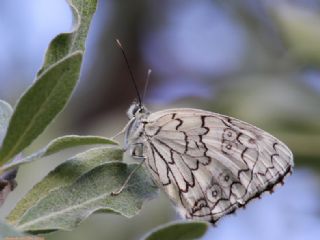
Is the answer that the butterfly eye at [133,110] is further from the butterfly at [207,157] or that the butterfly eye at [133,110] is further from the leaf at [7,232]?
the leaf at [7,232]

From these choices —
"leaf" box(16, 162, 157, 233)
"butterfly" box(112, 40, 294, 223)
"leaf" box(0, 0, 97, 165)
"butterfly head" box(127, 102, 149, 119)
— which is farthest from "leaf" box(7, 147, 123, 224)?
"butterfly head" box(127, 102, 149, 119)

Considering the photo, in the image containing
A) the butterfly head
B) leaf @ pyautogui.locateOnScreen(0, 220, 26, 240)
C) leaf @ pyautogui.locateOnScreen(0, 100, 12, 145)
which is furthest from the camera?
the butterfly head

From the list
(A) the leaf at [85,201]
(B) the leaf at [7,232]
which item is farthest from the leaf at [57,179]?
(B) the leaf at [7,232]

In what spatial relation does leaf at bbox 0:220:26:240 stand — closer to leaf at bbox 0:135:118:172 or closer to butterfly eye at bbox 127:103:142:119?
leaf at bbox 0:135:118:172

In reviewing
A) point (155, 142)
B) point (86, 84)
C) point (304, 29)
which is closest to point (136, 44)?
point (86, 84)

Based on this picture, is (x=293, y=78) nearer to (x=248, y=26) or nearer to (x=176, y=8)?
(x=248, y=26)

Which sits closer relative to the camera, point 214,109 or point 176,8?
point 214,109
